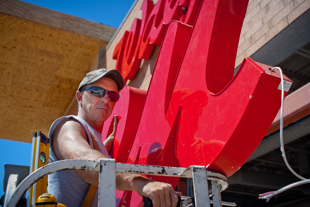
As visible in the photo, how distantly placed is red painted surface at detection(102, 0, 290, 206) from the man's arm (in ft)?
2.22

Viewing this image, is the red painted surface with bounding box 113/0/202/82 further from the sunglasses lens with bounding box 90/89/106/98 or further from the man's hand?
the man's hand

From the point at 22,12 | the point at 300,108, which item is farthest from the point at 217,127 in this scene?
the point at 22,12

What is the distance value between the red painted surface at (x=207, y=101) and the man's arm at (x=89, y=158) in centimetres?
68

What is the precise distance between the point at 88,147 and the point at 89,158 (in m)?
0.12

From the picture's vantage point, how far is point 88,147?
2.03 meters

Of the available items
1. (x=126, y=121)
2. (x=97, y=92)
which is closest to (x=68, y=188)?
(x=97, y=92)

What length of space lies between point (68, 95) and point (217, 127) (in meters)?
9.50

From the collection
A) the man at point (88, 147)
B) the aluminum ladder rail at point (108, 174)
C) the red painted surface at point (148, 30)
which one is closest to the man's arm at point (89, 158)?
the man at point (88, 147)

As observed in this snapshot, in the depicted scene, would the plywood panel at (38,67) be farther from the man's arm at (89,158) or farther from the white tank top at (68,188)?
the white tank top at (68,188)

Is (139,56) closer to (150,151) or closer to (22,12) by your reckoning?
(150,151)

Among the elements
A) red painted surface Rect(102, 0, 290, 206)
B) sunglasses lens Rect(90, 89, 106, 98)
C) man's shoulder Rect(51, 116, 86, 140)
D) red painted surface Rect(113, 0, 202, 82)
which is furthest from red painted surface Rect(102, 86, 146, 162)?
man's shoulder Rect(51, 116, 86, 140)

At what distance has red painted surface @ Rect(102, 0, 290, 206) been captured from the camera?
2.17 meters

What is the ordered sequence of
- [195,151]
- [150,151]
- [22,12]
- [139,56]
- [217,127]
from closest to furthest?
[217,127], [195,151], [150,151], [139,56], [22,12]

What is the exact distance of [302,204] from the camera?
1188 centimetres
